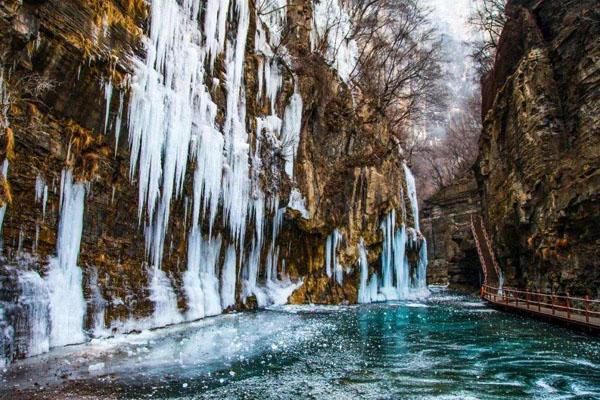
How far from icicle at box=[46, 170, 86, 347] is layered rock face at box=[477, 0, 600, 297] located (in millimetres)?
12890

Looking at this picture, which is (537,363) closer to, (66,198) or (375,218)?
(66,198)

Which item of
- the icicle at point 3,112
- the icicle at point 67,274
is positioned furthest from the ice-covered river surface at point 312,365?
the icicle at point 3,112

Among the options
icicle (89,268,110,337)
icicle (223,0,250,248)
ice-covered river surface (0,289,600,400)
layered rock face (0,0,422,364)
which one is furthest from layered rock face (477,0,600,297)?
icicle (89,268,110,337)

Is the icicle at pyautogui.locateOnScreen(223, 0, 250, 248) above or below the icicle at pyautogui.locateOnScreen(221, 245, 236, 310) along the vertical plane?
above

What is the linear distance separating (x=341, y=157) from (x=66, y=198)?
14.4 metres

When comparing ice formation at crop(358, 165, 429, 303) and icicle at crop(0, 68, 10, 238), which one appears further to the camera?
ice formation at crop(358, 165, 429, 303)

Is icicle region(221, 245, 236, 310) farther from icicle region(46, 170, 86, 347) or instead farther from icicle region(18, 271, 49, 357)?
icicle region(18, 271, 49, 357)

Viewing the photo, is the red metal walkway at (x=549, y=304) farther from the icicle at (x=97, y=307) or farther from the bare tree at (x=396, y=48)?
the bare tree at (x=396, y=48)

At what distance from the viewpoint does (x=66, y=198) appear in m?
7.54

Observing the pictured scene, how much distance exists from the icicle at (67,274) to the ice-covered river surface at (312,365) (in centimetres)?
41

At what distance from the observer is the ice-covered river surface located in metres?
5.03

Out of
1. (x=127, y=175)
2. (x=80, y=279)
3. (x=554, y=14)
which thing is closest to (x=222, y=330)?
(x=80, y=279)

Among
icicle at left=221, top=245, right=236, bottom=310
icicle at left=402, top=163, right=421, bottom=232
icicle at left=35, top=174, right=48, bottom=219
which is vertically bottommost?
icicle at left=221, top=245, right=236, bottom=310

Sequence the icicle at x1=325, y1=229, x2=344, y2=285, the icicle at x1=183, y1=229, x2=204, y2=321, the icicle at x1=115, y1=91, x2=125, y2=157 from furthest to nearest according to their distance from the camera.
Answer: the icicle at x1=325, y1=229, x2=344, y2=285, the icicle at x1=183, y1=229, x2=204, y2=321, the icicle at x1=115, y1=91, x2=125, y2=157
